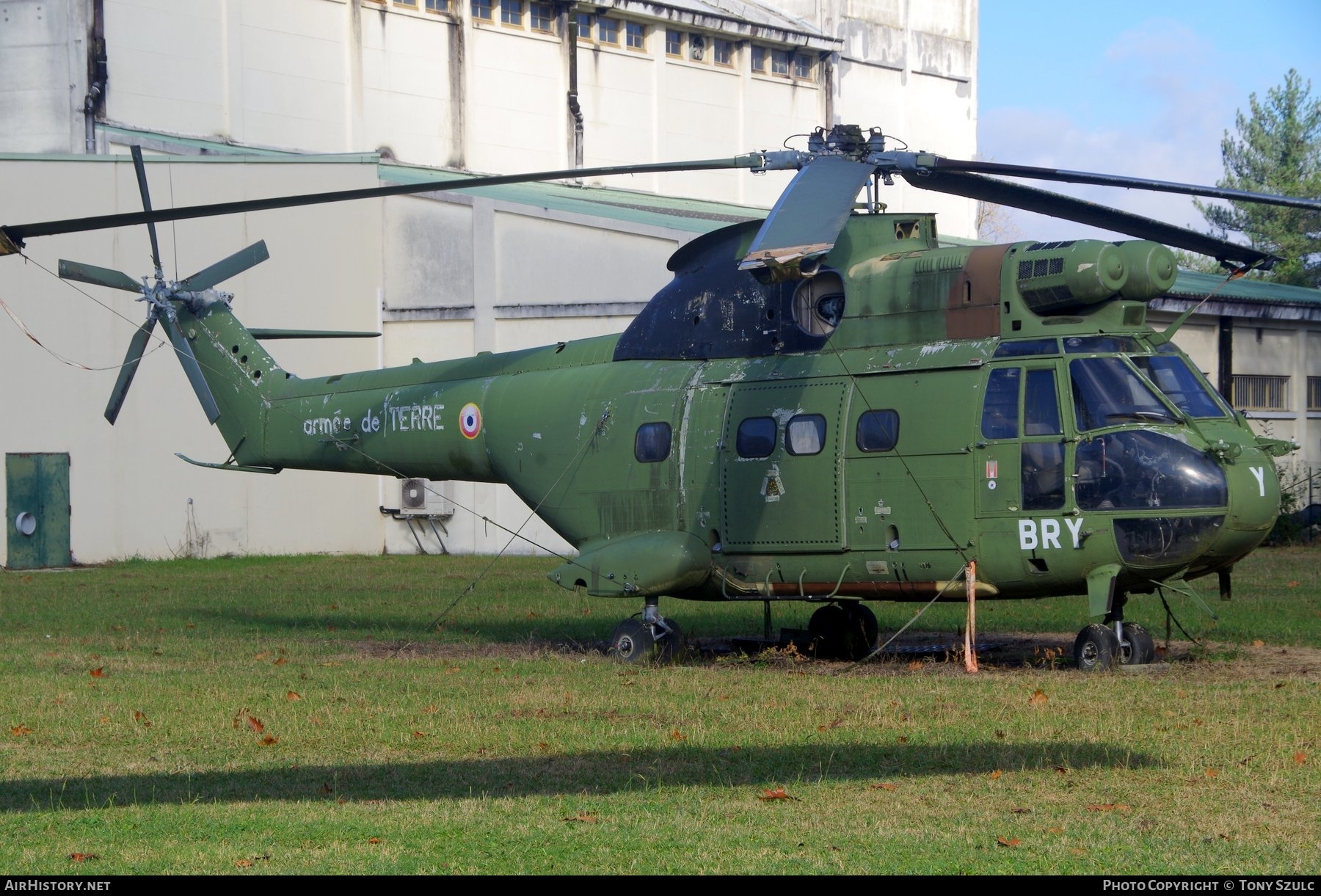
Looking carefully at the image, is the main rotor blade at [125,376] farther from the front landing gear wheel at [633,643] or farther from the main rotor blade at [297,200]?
the front landing gear wheel at [633,643]

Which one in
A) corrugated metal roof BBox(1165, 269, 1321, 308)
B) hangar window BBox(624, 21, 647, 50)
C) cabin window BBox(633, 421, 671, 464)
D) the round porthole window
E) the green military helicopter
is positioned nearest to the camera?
the green military helicopter

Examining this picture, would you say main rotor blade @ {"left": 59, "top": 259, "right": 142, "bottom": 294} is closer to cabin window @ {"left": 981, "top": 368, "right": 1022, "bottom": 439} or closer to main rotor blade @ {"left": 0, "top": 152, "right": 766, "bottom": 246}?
main rotor blade @ {"left": 0, "top": 152, "right": 766, "bottom": 246}

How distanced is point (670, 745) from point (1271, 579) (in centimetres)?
1769

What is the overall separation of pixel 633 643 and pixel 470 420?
3.63 metres

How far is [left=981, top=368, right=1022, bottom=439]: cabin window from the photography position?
45.1ft

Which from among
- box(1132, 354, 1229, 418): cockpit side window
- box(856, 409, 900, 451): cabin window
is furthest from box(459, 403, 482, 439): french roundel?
box(1132, 354, 1229, 418): cockpit side window

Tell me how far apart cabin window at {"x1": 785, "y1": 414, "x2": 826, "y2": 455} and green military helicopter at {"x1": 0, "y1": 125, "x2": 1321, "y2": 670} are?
0.08 feet

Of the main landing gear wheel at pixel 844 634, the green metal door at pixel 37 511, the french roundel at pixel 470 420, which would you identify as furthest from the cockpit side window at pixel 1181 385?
the green metal door at pixel 37 511

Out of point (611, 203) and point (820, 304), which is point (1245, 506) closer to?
point (820, 304)

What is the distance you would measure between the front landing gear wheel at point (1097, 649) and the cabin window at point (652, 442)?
4.75m

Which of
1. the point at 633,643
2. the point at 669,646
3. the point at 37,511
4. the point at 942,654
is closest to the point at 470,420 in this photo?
the point at 633,643
